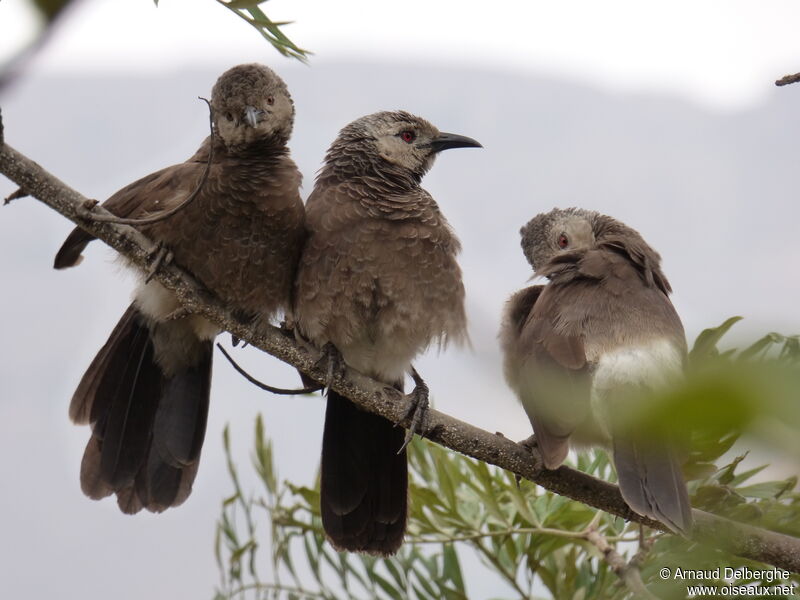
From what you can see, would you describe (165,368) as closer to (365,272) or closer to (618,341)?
(365,272)

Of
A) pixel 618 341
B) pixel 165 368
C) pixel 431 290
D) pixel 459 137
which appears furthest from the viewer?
pixel 459 137

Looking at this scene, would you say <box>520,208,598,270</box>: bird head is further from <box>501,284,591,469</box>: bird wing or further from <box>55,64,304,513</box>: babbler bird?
<box>55,64,304,513</box>: babbler bird

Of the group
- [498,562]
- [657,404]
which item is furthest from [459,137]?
[657,404]

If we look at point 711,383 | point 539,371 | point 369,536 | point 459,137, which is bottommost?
point 711,383

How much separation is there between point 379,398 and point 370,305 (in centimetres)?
39

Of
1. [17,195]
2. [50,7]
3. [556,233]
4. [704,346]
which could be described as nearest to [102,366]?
[17,195]

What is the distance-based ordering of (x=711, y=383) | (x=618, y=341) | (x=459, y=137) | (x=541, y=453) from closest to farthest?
(x=711, y=383) → (x=541, y=453) → (x=618, y=341) → (x=459, y=137)

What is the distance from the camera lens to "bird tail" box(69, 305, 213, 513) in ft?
10.5

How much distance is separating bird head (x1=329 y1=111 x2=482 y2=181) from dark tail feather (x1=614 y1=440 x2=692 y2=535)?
1548 millimetres

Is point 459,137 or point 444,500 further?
point 459,137

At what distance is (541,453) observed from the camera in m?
2.49

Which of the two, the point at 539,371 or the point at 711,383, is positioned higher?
the point at 539,371

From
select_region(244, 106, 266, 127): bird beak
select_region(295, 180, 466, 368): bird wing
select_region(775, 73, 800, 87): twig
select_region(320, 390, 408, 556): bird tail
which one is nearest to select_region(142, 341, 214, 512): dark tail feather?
select_region(320, 390, 408, 556): bird tail

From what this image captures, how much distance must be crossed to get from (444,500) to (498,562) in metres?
Answer: 0.29
